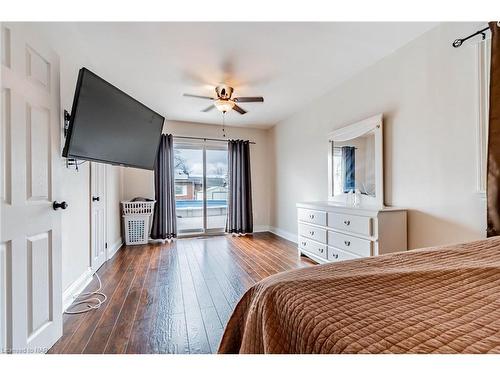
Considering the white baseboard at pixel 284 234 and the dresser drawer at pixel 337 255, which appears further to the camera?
the white baseboard at pixel 284 234

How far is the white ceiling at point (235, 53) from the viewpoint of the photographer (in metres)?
2.06

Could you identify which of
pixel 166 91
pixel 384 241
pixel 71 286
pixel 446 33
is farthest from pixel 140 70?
pixel 384 241

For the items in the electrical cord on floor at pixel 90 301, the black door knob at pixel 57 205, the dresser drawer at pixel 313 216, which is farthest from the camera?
the dresser drawer at pixel 313 216

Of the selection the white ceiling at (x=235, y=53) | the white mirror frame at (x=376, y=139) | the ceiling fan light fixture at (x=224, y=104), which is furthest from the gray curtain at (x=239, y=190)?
the white mirror frame at (x=376, y=139)

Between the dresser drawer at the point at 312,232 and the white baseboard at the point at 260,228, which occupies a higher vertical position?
the dresser drawer at the point at 312,232

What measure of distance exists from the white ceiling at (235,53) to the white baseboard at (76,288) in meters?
2.23

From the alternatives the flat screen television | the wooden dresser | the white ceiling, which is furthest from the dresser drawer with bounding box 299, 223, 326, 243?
the flat screen television

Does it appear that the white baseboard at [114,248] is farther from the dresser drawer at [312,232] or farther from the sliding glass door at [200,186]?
the dresser drawer at [312,232]

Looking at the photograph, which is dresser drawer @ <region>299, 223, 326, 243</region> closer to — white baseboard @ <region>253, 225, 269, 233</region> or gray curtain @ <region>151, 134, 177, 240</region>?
white baseboard @ <region>253, 225, 269, 233</region>

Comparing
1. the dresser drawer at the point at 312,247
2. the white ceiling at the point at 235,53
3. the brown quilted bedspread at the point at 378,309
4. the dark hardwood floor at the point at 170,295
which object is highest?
the white ceiling at the point at 235,53

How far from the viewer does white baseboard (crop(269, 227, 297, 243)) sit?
179 inches

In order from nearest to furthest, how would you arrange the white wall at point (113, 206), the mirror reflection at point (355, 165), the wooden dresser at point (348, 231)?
the wooden dresser at point (348, 231), the mirror reflection at point (355, 165), the white wall at point (113, 206)

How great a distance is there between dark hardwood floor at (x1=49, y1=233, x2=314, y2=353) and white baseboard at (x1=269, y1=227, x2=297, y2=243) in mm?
357
